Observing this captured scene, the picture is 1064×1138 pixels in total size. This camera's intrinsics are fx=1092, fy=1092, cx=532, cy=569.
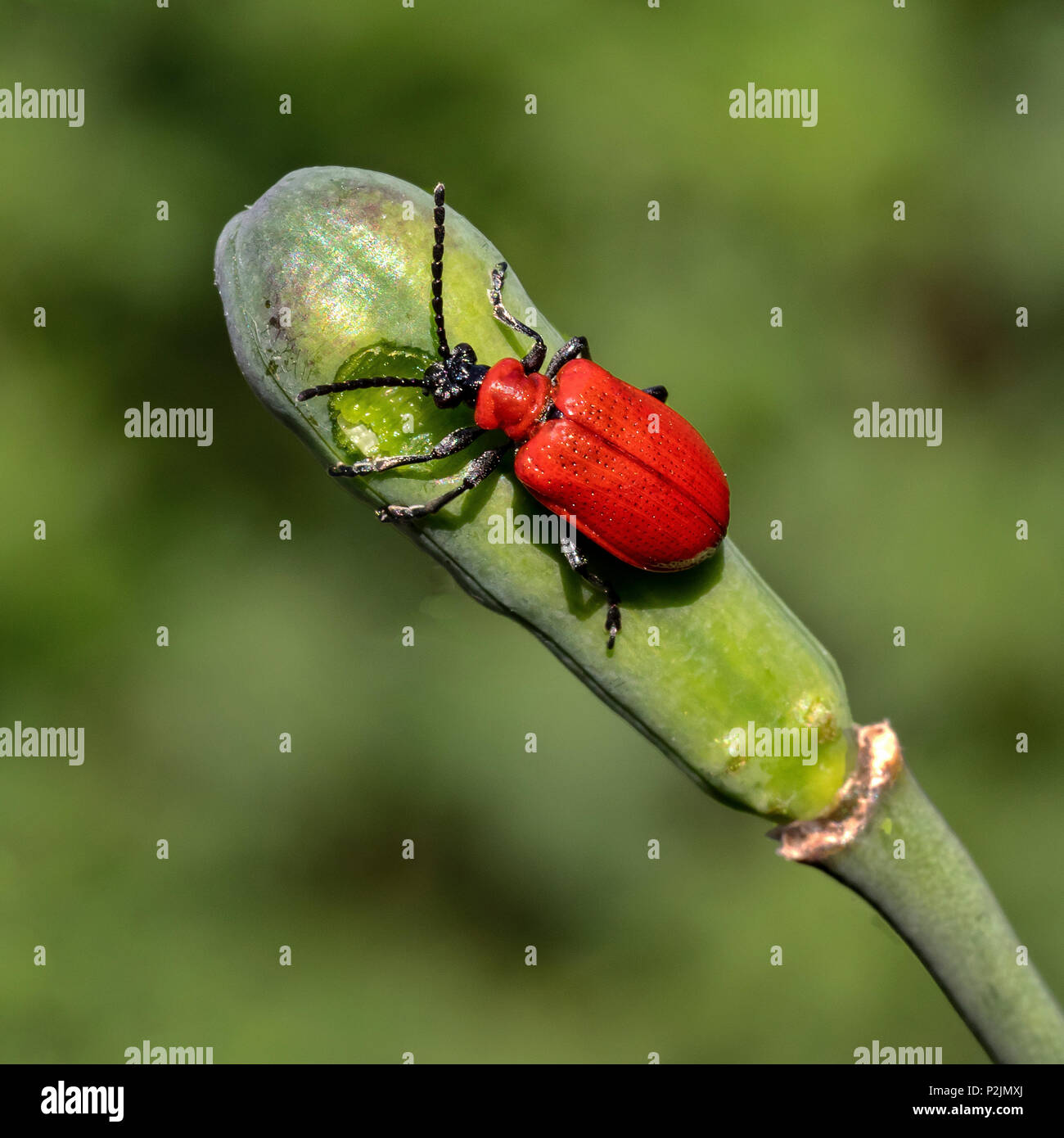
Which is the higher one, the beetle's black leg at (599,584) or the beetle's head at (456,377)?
the beetle's head at (456,377)

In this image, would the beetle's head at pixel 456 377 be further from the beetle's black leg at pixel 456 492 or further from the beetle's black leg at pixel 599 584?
the beetle's black leg at pixel 599 584

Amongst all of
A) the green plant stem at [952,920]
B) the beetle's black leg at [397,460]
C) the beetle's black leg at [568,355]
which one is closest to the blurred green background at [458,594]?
the beetle's black leg at [568,355]

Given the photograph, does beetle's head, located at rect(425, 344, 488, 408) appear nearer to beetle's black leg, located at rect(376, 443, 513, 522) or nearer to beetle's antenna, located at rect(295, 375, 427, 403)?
beetle's antenna, located at rect(295, 375, 427, 403)

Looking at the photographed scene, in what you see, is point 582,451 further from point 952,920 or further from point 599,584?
point 952,920

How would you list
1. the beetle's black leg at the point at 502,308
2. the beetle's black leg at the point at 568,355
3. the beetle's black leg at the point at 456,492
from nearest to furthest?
the beetle's black leg at the point at 456,492 < the beetle's black leg at the point at 502,308 < the beetle's black leg at the point at 568,355

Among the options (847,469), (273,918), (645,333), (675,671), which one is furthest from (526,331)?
(273,918)

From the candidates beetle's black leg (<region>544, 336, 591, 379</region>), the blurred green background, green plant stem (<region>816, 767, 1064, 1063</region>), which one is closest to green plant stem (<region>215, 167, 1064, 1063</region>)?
green plant stem (<region>816, 767, 1064, 1063</region>)

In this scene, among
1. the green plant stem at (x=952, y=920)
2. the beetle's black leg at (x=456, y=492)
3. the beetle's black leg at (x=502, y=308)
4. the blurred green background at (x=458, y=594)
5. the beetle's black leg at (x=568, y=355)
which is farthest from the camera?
the blurred green background at (x=458, y=594)
